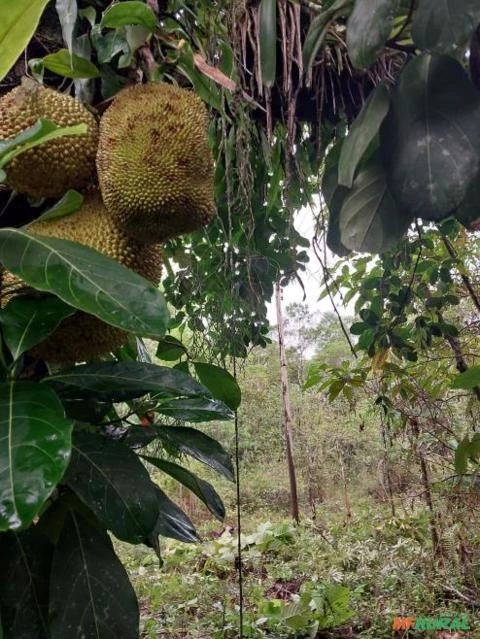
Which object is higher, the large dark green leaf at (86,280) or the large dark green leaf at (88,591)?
the large dark green leaf at (86,280)

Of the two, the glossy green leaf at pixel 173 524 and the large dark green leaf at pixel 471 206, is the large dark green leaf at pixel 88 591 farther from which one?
the large dark green leaf at pixel 471 206

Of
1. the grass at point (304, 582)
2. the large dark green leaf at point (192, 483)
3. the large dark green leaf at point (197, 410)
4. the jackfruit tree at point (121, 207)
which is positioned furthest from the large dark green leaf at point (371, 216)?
the grass at point (304, 582)

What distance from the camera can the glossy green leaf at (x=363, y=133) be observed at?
460 millimetres

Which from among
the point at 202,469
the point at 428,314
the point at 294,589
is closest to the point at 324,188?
the point at 428,314

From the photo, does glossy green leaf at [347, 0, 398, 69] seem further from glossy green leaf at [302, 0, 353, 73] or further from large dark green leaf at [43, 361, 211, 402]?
large dark green leaf at [43, 361, 211, 402]

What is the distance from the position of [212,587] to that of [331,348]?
3.88 metres

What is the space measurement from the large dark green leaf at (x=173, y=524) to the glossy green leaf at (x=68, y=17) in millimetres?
517

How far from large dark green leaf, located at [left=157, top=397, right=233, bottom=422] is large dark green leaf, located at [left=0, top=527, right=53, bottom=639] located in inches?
8.1

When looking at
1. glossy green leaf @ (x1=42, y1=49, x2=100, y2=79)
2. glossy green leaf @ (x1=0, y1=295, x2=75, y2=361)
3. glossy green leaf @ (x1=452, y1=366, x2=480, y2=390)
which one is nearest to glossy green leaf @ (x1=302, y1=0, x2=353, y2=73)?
glossy green leaf @ (x1=42, y1=49, x2=100, y2=79)

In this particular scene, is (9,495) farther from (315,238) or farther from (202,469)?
(202,469)

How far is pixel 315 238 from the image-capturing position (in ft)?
2.71

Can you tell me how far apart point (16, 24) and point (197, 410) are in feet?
1.39

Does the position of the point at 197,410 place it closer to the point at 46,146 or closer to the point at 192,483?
the point at 192,483

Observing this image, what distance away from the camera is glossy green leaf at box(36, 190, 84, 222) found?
18.3 inches
